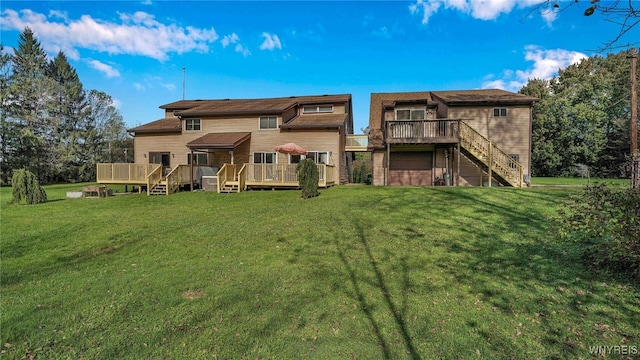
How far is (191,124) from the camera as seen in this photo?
20.2 metres

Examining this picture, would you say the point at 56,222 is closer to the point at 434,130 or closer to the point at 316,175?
the point at 316,175

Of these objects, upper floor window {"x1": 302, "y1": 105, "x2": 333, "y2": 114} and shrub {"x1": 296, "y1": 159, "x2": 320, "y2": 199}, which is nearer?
shrub {"x1": 296, "y1": 159, "x2": 320, "y2": 199}

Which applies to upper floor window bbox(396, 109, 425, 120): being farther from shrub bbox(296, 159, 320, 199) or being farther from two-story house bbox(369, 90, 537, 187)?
shrub bbox(296, 159, 320, 199)

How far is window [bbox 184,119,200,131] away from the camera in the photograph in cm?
2019

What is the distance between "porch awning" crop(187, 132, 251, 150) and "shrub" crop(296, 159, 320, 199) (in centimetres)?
640

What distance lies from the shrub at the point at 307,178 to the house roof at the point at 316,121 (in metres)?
5.90

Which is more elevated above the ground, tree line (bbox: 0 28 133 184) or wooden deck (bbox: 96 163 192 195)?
tree line (bbox: 0 28 133 184)

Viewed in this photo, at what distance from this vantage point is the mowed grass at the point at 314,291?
3203mm

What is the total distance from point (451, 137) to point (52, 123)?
1512 inches

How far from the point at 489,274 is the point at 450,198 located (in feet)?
19.7

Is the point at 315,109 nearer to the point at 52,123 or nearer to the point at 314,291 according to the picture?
the point at 314,291

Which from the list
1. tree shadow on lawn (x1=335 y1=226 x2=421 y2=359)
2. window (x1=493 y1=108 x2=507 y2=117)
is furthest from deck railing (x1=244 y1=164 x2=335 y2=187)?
window (x1=493 y1=108 x2=507 y2=117)

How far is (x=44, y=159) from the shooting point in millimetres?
30562

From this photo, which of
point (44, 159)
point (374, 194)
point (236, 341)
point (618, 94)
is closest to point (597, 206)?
point (236, 341)
